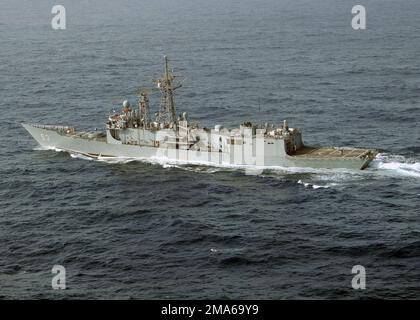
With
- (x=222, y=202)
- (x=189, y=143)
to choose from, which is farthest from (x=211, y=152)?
(x=222, y=202)

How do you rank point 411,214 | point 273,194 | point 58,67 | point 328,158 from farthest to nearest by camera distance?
point 58,67, point 328,158, point 273,194, point 411,214

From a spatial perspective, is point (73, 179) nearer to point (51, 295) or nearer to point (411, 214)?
point (51, 295)

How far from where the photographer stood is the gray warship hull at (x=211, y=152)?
257 feet

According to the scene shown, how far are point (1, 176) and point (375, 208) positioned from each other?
4419 cm

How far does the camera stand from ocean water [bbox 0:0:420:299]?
5447 cm

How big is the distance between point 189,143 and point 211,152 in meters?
3.49

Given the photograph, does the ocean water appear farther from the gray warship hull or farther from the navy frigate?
the navy frigate

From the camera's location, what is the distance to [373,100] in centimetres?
10869

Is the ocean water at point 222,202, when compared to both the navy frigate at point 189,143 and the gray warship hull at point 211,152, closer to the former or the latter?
the gray warship hull at point 211,152

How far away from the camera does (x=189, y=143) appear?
278ft

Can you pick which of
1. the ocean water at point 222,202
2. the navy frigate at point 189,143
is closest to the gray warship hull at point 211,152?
the navy frigate at point 189,143

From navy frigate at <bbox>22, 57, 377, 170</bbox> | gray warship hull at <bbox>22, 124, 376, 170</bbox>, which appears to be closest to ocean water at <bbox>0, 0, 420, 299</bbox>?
gray warship hull at <bbox>22, 124, 376, 170</bbox>

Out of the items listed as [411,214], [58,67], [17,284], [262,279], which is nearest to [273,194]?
[411,214]

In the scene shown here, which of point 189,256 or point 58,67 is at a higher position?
point 58,67
